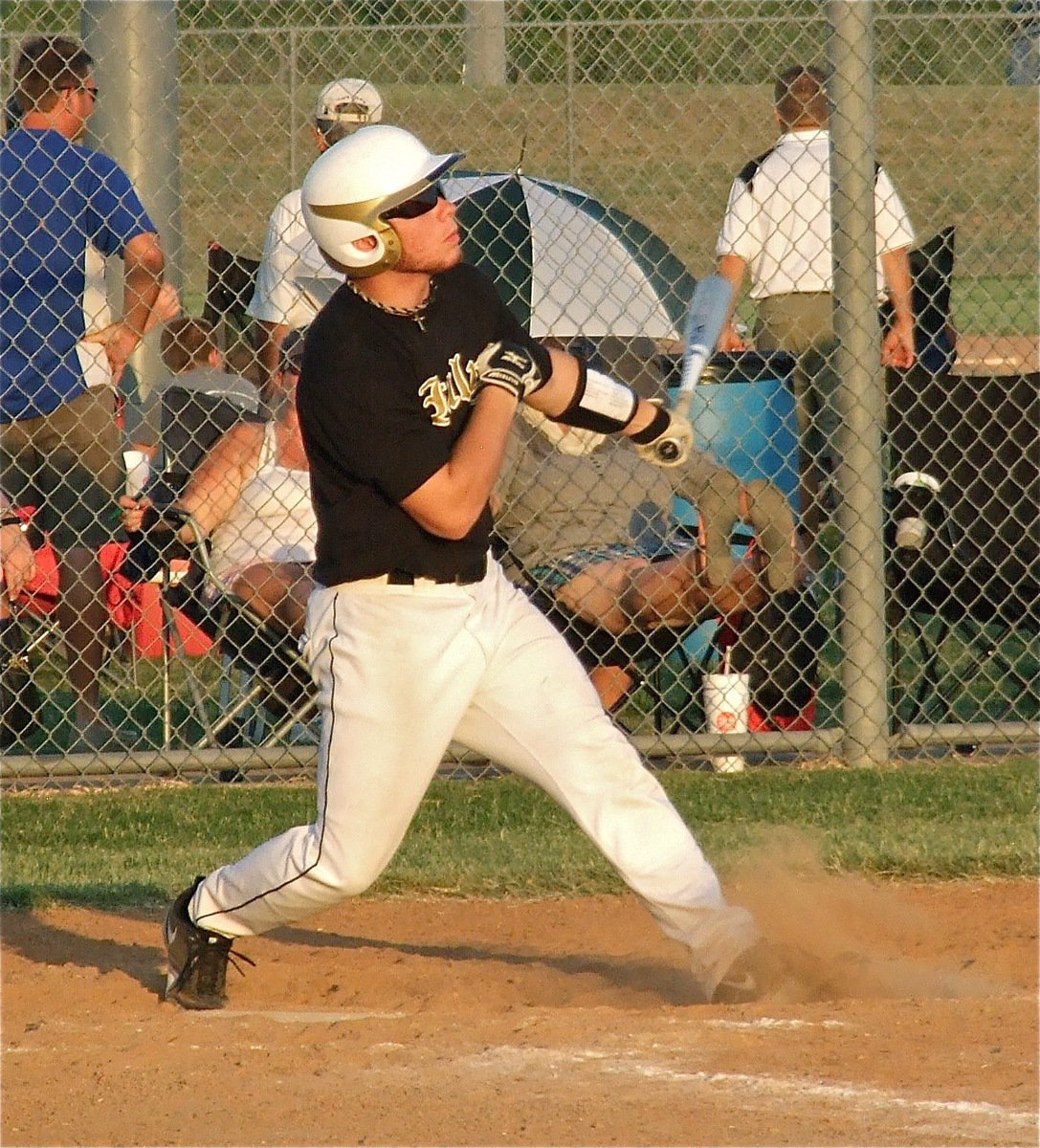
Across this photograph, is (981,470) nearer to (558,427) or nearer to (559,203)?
(559,203)

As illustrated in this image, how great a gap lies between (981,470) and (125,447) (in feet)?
11.3

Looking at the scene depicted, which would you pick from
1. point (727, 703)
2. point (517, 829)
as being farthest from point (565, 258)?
point (517, 829)

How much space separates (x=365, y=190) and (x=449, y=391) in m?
0.45

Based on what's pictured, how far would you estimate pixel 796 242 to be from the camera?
774 cm

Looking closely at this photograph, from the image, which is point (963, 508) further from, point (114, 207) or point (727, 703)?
point (114, 207)

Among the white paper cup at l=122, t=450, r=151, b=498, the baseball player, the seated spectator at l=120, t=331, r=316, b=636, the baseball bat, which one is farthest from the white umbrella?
the baseball player

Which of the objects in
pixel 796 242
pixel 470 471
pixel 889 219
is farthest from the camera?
pixel 796 242

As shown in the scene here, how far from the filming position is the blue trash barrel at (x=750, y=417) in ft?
24.6

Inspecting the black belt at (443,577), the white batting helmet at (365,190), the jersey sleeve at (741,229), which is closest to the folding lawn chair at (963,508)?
the jersey sleeve at (741,229)

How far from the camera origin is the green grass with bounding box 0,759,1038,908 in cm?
573

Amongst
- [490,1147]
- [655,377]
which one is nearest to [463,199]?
[655,377]

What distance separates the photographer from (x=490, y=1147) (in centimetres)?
327

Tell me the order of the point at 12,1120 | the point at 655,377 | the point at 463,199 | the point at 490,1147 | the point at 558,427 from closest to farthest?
the point at 490,1147 < the point at 12,1120 < the point at 558,427 < the point at 655,377 < the point at 463,199

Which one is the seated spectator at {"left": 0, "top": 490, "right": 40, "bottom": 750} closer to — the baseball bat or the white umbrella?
the white umbrella
